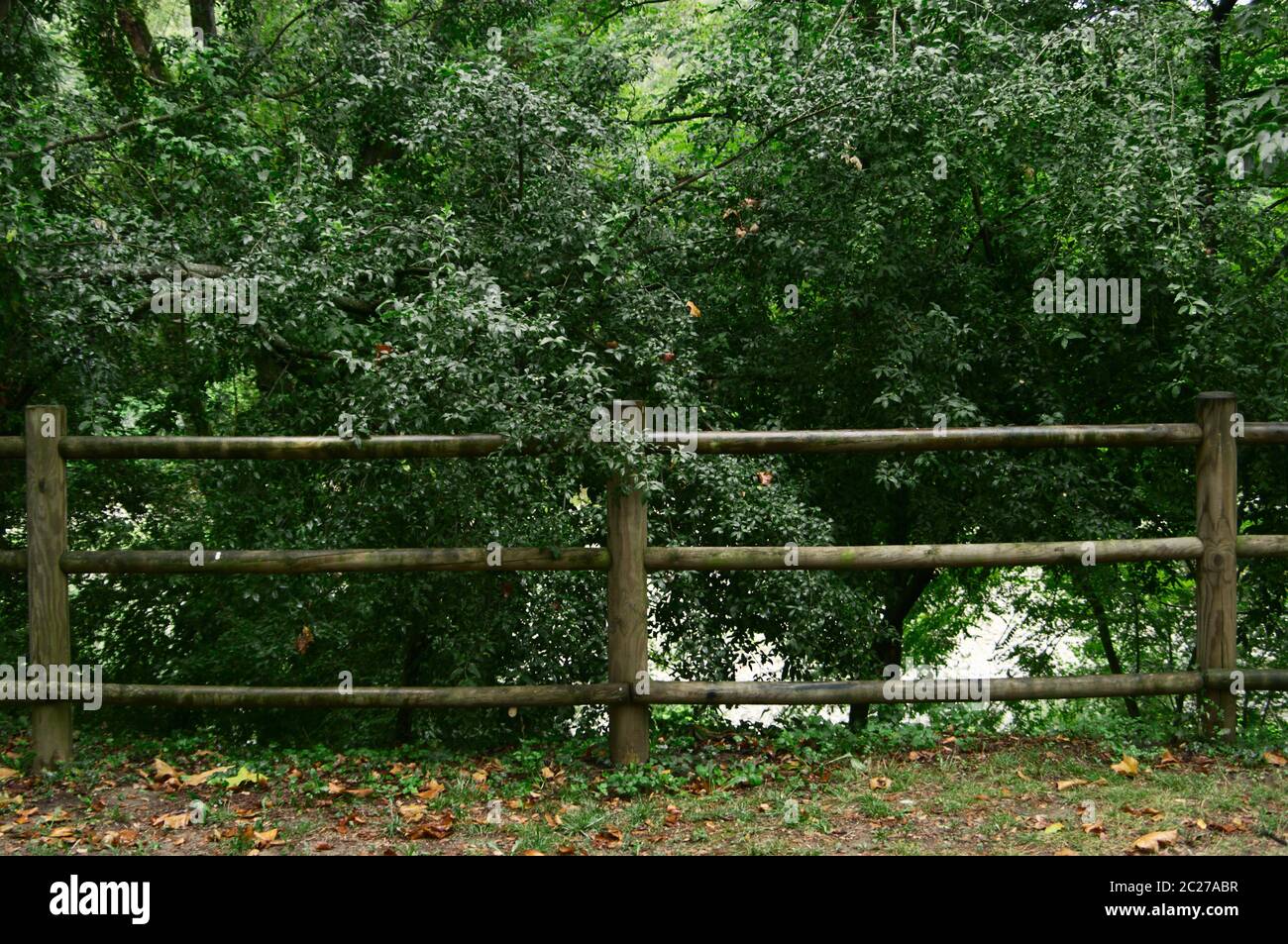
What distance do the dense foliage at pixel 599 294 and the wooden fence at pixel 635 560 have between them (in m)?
0.33

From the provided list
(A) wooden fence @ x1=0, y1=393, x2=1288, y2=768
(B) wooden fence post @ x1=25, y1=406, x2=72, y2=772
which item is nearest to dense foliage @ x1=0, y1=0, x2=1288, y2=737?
(A) wooden fence @ x1=0, y1=393, x2=1288, y2=768

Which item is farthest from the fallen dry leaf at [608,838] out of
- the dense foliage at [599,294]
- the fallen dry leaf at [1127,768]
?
the fallen dry leaf at [1127,768]

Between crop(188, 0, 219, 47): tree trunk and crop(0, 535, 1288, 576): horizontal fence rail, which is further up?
crop(188, 0, 219, 47): tree trunk

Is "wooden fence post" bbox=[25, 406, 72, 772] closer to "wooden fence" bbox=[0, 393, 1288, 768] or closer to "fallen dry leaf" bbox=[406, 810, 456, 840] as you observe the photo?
"wooden fence" bbox=[0, 393, 1288, 768]

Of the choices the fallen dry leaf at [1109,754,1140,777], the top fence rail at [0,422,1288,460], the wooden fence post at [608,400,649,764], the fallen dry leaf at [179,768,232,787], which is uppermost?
the top fence rail at [0,422,1288,460]

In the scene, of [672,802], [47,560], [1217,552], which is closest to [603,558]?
[672,802]

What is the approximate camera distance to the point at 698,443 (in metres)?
5.08

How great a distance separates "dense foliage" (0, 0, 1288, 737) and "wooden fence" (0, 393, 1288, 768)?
33 centimetres

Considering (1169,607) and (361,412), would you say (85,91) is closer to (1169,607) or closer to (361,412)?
(361,412)

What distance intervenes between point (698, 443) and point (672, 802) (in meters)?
1.67

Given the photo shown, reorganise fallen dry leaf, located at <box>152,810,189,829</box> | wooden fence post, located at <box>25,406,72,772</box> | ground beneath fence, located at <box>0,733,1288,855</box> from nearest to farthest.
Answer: ground beneath fence, located at <box>0,733,1288,855</box>
fallen dry leaf, located at <box>152,810,189,829</box>
wooden fence post, located at <box>25,406,72,772</box>

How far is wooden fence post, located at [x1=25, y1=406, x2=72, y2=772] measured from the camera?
5.22 metres

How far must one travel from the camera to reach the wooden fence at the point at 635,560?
16.7 feet

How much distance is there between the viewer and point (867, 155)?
22.4ft
